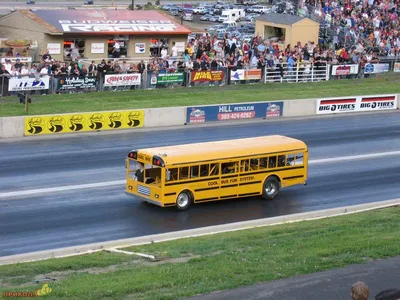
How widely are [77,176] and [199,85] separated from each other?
17798 millimetres

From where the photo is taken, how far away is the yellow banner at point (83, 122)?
1398 inches

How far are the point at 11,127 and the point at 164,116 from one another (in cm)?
738

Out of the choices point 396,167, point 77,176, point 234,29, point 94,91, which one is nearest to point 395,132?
point 396,167

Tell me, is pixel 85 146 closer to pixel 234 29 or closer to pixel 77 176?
pixel 77 176

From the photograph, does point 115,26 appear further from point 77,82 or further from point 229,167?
point 229,167

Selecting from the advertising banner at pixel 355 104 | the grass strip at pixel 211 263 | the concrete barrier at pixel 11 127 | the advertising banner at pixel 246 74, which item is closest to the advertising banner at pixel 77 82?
the concrete barrier at pixel 11 127

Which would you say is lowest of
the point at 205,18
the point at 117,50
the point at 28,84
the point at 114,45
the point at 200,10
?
the point at 28,84

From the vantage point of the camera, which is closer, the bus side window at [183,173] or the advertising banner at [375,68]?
the bus side window at [183,173]

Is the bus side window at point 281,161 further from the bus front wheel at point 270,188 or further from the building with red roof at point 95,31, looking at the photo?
the building with red roof at point 95,31

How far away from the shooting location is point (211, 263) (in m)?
17.3

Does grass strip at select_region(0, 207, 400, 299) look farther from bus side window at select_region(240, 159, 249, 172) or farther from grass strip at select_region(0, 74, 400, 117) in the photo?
grass strip at select_region(0, 74, 400, 117)

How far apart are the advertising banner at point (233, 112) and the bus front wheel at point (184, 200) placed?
538 inches

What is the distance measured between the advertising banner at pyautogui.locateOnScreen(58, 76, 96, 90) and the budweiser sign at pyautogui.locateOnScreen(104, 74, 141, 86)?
2.92 feet

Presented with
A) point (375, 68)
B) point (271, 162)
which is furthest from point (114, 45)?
point (271, 162)
